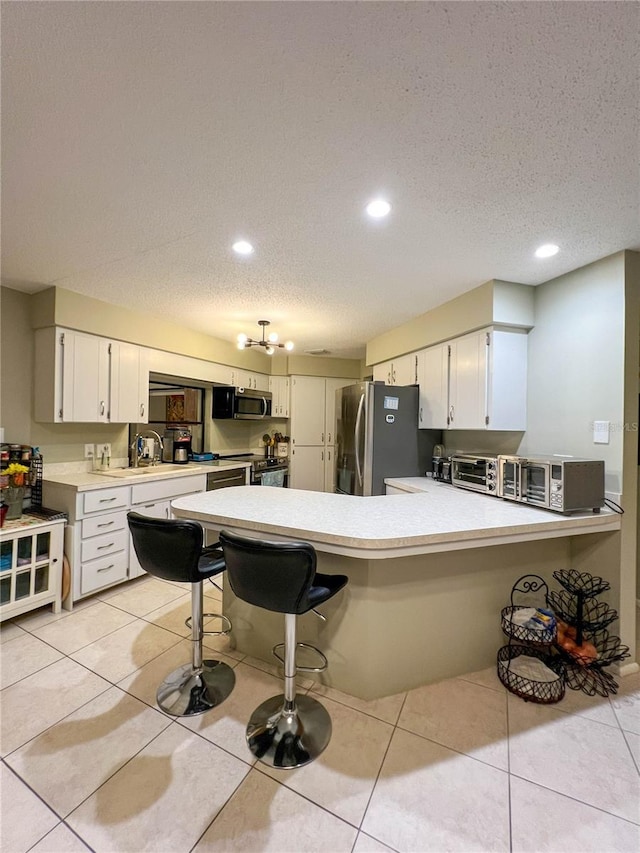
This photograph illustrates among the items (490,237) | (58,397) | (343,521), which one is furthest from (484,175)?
(58,397)

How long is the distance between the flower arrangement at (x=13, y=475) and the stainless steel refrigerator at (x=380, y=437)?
2659mm

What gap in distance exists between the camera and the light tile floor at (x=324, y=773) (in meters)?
1.19

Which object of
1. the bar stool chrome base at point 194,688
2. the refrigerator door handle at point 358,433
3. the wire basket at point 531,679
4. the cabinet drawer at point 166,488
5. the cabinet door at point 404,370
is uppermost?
the cabinet door at point 404,370

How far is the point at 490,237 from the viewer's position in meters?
2.02

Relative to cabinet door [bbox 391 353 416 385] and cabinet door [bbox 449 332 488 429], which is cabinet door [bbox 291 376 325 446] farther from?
cabinet door [bbox 449 332 488 429]

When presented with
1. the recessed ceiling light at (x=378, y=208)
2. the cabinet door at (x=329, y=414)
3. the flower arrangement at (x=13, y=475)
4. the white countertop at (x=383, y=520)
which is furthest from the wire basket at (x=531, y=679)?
the cabinet door at (x=329, y=414)

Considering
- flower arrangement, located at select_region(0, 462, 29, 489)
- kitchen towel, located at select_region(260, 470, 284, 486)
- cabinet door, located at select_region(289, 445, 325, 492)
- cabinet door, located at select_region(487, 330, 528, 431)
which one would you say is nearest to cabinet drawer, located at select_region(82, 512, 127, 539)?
flower arrangement, located at select_region(0, 462, 29, 489)

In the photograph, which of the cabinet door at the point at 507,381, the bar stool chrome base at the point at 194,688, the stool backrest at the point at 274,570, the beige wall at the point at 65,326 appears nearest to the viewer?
the stool backrest at the point at 274,570

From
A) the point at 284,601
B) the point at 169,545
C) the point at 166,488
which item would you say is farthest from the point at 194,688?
the point at 166,488

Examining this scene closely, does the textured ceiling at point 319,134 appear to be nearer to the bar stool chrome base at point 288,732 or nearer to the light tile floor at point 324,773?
the bar stool chrome base at point 288,732

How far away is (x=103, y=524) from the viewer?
2.88 meters

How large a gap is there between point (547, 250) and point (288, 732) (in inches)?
113

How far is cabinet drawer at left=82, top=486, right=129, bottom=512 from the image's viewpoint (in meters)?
2.77

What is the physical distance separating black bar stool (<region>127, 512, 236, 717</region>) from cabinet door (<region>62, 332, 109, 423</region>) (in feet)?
6.23
